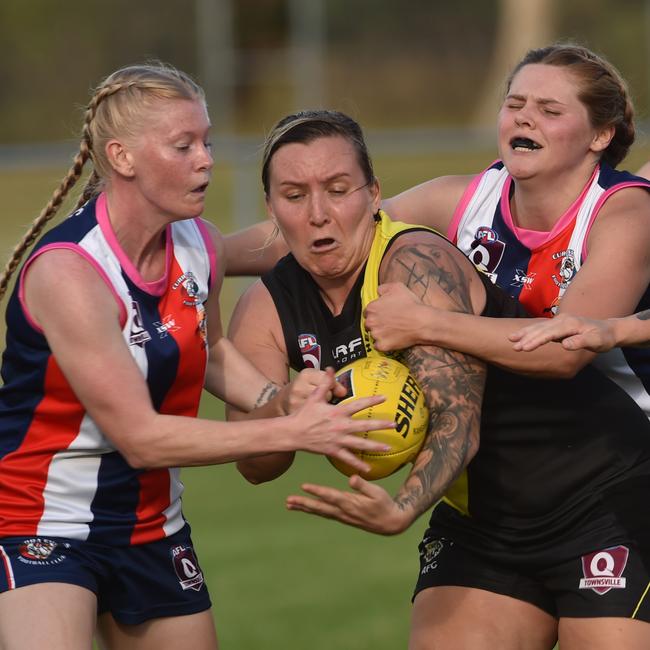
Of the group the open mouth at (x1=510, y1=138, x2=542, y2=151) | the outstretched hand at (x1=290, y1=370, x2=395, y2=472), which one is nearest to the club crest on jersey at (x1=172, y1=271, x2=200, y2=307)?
the outstretched hand at (x1=290, y1=370, x2=395, y2=472)

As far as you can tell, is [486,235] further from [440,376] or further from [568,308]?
[440,376]

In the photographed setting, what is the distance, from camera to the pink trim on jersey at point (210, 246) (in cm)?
433

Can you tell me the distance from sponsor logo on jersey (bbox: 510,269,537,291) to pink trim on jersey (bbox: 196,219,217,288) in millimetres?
1015

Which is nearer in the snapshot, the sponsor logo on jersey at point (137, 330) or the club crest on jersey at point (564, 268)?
the sponsor logo on jersey at point (137, 330)

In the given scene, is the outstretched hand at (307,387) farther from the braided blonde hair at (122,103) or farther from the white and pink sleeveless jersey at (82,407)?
the braided blonde hair at (122,103)

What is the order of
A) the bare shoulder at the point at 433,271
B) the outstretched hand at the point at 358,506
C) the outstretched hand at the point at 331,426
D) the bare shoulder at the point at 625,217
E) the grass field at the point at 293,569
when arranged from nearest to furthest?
the outstretched hand at the point at 358,506
the outstretched hand at the point at 331,426
the bare shoulder at the point at 433,271
the bare shoulder at the point at 625,217
the grass field at the point at 293,569

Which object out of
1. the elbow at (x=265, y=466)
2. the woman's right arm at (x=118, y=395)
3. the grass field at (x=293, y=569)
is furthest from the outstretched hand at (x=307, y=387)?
the grass field at (x=293, y=569)

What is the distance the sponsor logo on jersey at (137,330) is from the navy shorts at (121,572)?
2.14ft

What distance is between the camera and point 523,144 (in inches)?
174

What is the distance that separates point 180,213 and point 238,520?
4996 millimetres

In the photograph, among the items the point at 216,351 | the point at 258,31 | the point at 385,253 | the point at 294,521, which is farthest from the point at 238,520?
the point at 258,31

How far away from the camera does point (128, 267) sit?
13.0 ft

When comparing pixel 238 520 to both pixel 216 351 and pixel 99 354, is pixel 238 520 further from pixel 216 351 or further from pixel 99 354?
pixel 99 354

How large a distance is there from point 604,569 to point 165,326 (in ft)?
5.15
